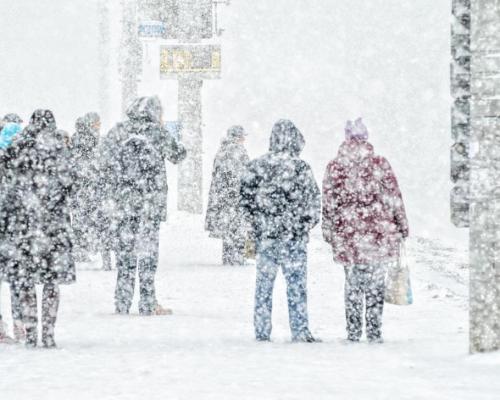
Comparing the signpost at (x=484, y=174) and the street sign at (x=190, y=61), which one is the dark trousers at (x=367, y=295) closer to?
the signpost at (x=484, y=174)

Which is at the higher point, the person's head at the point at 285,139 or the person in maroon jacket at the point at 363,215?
the person's head at the point at 285,139

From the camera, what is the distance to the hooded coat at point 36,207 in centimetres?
826

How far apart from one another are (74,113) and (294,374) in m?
49.7

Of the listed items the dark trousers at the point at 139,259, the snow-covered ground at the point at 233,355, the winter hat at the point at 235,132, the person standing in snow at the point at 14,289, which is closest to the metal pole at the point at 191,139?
the winter hat at the point at 235,132

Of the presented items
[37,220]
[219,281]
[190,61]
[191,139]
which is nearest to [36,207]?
[37,220]

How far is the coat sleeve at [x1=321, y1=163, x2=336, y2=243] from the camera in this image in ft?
28.1

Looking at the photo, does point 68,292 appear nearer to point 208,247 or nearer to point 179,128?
point 208,247

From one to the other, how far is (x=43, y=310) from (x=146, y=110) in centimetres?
253

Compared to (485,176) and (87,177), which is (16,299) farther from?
(87,177)

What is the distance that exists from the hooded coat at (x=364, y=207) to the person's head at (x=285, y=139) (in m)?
0.35

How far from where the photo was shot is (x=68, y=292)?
1209 centimetres

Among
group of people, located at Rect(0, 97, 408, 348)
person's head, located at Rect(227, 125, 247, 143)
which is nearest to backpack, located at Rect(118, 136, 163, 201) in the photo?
group of people, located at Rect(0, 97, 408, 348)

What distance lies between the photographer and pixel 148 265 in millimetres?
10133

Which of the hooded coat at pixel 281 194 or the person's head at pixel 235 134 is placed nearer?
the hooded coat at pixel 281 194
